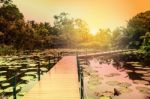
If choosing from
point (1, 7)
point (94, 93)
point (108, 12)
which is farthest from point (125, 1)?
point (94, 93)

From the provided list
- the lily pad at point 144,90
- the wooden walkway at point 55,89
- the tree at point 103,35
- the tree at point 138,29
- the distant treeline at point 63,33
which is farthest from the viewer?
the tree at point 103,35

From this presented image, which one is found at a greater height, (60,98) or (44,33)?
(44,33)

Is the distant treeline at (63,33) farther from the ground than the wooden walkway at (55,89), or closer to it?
farther from the ground

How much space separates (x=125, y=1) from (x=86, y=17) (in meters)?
8.53

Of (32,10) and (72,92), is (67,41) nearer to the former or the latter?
(32,10)

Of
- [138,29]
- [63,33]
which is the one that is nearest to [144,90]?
[138,29]

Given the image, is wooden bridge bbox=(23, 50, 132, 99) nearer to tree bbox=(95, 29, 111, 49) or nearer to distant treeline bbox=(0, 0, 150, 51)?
distant treeline bbox=(0, 0, 150, 51)

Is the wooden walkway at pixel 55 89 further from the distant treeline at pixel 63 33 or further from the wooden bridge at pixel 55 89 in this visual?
the distant treeline at pixel 63 33

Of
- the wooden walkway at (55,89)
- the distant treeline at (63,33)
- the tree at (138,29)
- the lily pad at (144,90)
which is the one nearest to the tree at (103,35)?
the distant treeline at (63,33)

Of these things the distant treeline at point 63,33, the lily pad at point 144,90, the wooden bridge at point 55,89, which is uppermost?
the distant treeline at point 63,33

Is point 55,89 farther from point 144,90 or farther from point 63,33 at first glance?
point 63,33

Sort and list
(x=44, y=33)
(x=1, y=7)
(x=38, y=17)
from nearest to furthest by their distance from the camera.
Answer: (x=1, y=7) < (x=44, y=33) < (x=38, y=17)

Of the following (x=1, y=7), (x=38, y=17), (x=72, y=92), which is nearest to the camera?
(x=72, y=92)

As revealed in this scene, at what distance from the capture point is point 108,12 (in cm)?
4662
